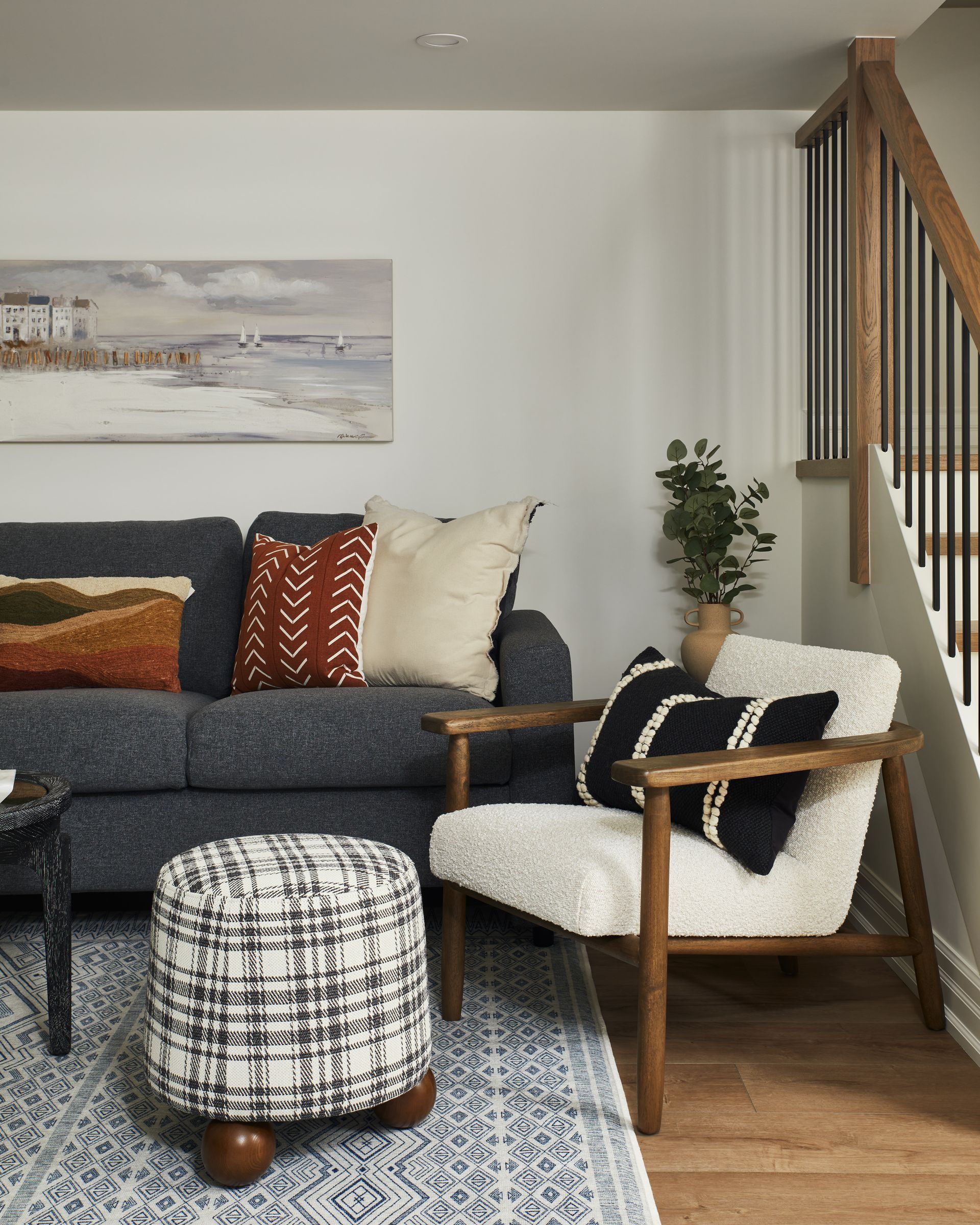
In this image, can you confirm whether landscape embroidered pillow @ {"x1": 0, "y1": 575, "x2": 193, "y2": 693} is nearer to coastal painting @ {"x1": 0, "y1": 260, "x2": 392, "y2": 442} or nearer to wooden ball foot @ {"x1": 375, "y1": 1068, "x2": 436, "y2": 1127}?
coastal painting @ {"x1": 0, "y1": 260, "x2": 392, "y2": 442}

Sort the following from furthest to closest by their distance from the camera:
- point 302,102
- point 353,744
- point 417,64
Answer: point 302,102 → point 417,64 → point 353,744

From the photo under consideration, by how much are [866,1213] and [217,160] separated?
3.32 m

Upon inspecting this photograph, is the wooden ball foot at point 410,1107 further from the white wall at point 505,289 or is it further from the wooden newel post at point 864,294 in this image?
the white wall at point 505,289

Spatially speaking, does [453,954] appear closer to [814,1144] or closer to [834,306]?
[814,1144]

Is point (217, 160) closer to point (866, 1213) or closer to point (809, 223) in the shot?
point (809, 223)

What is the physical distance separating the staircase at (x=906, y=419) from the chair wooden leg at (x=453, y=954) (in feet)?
3.24

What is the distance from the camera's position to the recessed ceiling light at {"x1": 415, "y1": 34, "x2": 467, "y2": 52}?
2830 millimetres

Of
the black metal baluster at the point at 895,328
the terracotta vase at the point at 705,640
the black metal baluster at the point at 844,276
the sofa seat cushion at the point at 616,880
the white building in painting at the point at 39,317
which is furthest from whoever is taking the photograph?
the white building in painting at the point at 39,317

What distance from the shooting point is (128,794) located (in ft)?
8.07

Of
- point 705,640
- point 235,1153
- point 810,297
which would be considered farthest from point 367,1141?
point 810,297

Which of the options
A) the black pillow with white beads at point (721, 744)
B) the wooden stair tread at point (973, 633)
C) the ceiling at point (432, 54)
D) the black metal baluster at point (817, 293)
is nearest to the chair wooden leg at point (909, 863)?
the black pillow with white beads at point (721, 744)

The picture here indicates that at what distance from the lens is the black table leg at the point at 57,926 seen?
6.25 feet

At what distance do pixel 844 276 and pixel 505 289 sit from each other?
1.06 m

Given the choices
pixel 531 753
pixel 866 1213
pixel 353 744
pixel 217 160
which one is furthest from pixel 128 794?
pixel 217 160
